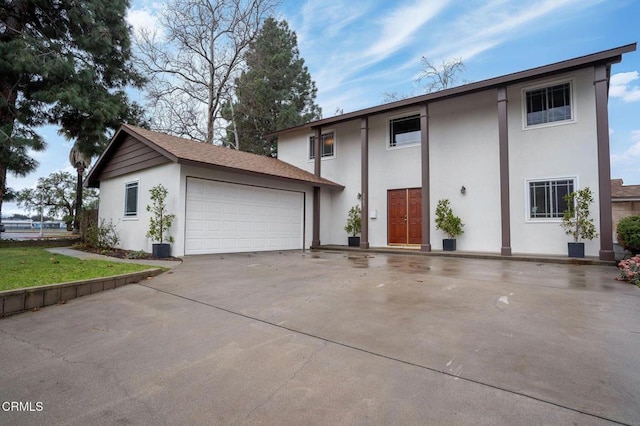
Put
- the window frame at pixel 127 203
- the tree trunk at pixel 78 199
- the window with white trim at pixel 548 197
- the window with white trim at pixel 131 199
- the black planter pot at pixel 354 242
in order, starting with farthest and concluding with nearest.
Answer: the tree trunk at pixel 78 199, the black planter pot at pixel 354 242, the window with white trim at pixel 131 199, the window frame at pixel 127 203, the window with white trim at pixel 548 197

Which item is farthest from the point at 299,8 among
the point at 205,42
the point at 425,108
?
the point at 425,108

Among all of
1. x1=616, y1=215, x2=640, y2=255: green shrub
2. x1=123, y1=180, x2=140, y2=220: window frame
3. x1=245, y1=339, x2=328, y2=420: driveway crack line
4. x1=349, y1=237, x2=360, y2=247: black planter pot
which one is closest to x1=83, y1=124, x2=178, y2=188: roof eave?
x1=123, y1=180, x2=140, y2=220: window frame

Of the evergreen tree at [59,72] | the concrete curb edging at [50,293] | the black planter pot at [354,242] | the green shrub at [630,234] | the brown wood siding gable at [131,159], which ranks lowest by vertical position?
the concrete curb edging at [50,293]

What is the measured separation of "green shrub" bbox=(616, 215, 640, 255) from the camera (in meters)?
7.57

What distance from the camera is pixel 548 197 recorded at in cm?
941

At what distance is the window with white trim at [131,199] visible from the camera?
33.9 ft

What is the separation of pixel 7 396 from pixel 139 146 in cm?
954

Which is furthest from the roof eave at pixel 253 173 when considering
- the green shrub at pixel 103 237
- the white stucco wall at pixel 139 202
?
the green shrub at pixel 103 237

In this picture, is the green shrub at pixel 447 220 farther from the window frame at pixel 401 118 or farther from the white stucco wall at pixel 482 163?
the window frame at pixel 401 118

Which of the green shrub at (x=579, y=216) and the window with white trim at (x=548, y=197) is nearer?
the green shrub at (x=579, y=216)

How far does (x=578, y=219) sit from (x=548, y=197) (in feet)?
3.33

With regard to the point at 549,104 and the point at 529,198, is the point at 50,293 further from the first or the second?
the point at 549,104

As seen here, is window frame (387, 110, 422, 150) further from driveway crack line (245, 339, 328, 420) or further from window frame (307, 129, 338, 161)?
driveway crack line (245, 339, 328, 420)

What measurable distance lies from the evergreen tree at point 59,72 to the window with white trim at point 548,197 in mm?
16598
